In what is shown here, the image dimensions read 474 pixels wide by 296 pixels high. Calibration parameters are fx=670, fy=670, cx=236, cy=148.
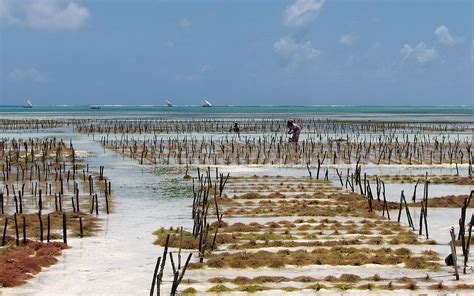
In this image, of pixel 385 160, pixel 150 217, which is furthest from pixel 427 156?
pixel 150 217

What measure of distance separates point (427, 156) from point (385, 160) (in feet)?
8.27

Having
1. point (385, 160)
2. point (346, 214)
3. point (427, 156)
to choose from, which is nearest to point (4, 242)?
point (346, 214)

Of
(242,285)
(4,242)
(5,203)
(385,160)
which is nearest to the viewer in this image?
(242,285)

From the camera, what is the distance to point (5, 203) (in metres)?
15.0

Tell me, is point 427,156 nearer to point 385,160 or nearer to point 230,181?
point 385,160

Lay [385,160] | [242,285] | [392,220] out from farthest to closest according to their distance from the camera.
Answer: [385,160]
[392,220]
[242,285]

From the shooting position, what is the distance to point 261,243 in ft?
35.0

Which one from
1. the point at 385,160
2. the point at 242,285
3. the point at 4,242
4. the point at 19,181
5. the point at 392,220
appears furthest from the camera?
the point at 385,160

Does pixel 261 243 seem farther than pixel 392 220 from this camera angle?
No

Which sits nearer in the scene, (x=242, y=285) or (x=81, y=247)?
(x=242, y=285)

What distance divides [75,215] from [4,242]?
2722 mm

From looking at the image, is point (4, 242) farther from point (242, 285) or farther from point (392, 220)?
point (392, 220)

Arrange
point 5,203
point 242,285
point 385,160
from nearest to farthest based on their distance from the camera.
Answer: point 242,285
point 5,203
point 385,160

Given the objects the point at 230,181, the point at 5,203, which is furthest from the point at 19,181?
the point at 230,181
